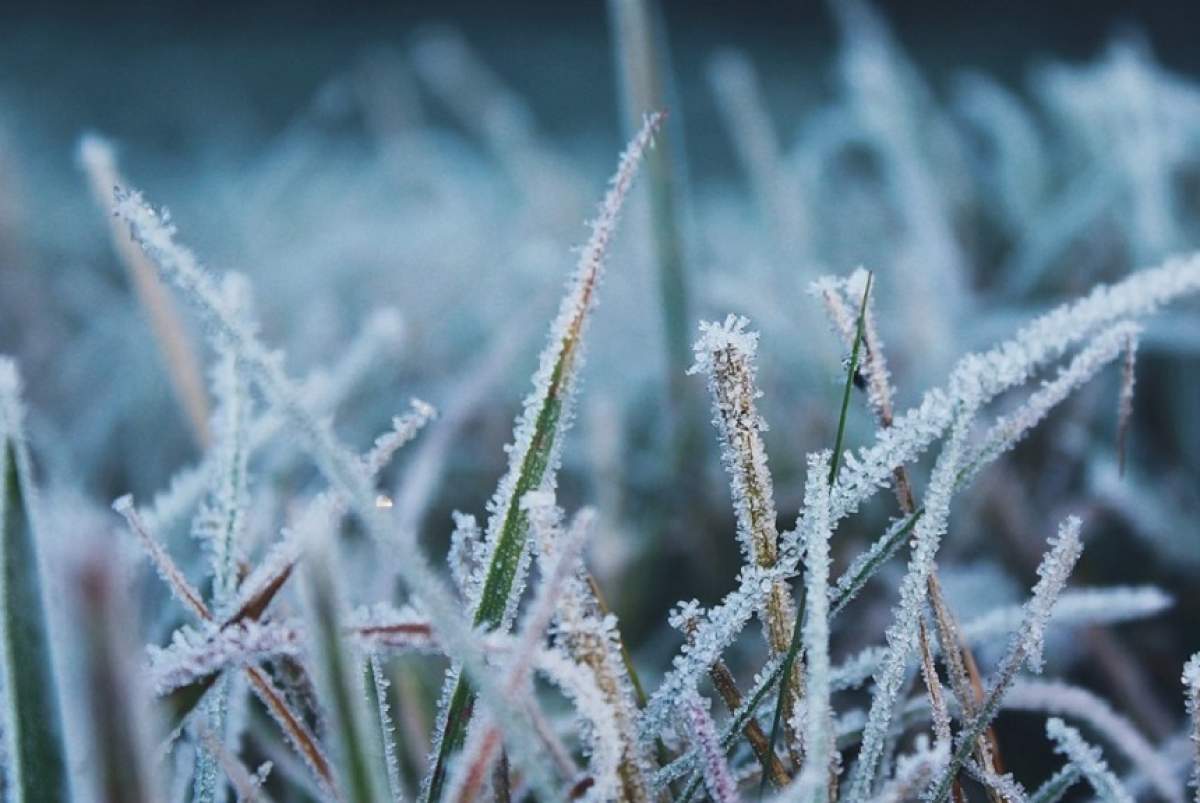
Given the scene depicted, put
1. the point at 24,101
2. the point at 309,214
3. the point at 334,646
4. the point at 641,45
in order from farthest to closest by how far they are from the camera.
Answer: the point at 24,101
the point at 309,214
the point at 641,45
the point at 334,646

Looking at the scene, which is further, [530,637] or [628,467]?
[628,467]

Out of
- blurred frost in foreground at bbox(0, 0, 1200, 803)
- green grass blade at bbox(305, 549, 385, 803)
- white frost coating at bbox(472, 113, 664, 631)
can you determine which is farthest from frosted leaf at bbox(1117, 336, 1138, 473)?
green grass blade at bbox(305, 549, 385, 803)

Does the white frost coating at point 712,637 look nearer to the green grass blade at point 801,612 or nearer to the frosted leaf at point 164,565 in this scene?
the green grass blade at point 801,612

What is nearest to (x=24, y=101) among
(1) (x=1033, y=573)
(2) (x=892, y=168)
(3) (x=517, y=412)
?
(3) (x=517, y=412)

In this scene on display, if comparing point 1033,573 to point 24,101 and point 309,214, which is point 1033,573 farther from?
point 24,101

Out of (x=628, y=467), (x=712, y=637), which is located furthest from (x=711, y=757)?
(x=628, y=467)

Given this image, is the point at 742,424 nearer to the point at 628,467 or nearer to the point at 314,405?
the point at 314,405
